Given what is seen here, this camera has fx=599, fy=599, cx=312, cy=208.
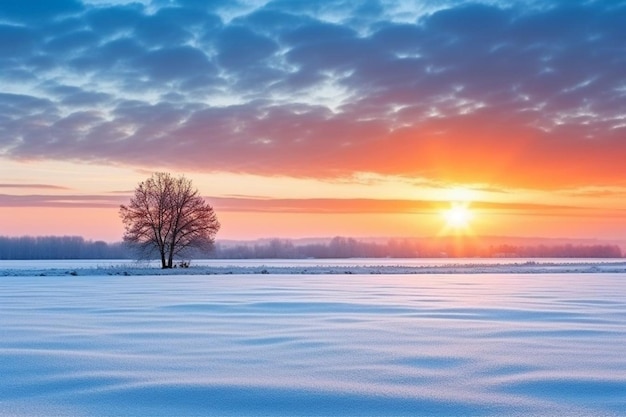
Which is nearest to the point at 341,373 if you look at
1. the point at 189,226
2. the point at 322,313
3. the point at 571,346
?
the point at 571,346

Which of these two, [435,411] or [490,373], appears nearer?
[435,411]

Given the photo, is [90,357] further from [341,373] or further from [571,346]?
[571,346]

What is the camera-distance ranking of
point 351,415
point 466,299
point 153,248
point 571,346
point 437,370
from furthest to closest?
point 153,248 → point 466,299 → point 571,346 → point 437,370 → point 351,415

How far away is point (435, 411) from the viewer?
480cm

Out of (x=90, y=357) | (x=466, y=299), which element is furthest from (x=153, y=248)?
(x=90, y=357)

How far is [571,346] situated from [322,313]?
18.6 ft

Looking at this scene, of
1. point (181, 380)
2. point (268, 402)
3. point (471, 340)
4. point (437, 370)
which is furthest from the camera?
point (471, 340)

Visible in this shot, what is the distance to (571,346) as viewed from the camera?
794cm

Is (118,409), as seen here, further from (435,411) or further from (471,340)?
(471,340)

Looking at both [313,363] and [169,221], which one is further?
[169,221]

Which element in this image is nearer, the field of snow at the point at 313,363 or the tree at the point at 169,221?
the field of snow at the point at 313,363

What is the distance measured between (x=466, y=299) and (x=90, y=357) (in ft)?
38.9

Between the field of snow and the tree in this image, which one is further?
the tree

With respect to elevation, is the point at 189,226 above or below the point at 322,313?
above
